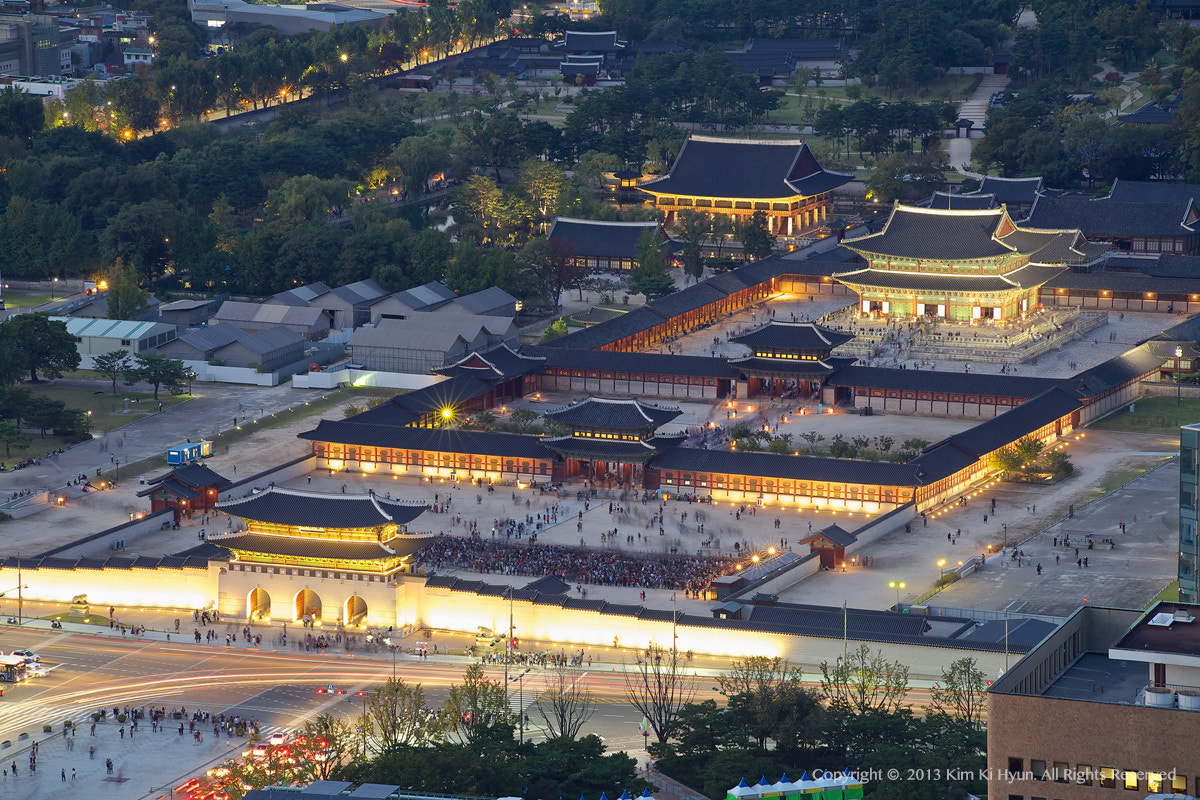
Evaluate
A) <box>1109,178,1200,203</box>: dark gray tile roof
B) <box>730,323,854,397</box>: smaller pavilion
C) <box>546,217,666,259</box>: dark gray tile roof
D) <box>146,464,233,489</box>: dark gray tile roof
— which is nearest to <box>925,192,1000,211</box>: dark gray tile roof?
<box>1109,178,1200,203</box>: dark gray tile roof

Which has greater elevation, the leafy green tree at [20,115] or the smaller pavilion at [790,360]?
the leafy green tree at [20,115]

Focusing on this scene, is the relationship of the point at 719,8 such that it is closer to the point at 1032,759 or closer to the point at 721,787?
the point at 721,787

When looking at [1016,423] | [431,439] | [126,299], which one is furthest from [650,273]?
[1016,423]

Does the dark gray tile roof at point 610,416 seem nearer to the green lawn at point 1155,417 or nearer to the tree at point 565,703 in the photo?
the green lawn at point 1155,417

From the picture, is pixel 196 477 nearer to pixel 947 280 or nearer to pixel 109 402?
pixel 109 402

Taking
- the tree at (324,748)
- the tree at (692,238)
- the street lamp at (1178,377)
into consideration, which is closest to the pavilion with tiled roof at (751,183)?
the tree at (692,238)
